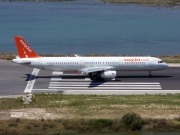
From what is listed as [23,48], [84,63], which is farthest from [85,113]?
[23,48]

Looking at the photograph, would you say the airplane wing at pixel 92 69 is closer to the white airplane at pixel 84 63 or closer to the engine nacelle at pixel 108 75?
the white airplane at pixel 84 63

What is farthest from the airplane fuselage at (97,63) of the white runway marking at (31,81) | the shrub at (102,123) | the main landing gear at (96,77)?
the shrub at (102,123)

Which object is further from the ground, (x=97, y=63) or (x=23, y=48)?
(x=23, y=48)

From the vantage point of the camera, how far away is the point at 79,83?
66.2 metres

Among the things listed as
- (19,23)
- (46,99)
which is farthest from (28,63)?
(19,23)

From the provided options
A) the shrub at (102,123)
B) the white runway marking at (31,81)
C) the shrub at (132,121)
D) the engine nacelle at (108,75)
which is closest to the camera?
the shrub at (132,121)

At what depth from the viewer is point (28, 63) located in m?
68.5

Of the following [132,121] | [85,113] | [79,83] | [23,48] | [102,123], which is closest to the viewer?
[132,121]

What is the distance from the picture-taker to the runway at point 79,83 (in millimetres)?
61656

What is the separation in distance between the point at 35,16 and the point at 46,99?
13820 cm

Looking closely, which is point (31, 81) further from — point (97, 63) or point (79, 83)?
point (97, 63)

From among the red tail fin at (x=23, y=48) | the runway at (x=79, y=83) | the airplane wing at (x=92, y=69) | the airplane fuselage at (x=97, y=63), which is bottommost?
the runway at (x=79, y=83)

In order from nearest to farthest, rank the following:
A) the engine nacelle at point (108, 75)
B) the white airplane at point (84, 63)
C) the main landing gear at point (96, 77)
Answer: the engine nacelle at point (108, 75), the main landing gear at point (96, 77), the white airplane at point (84, 63)

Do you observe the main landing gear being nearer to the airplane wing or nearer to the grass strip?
the airplane wing
